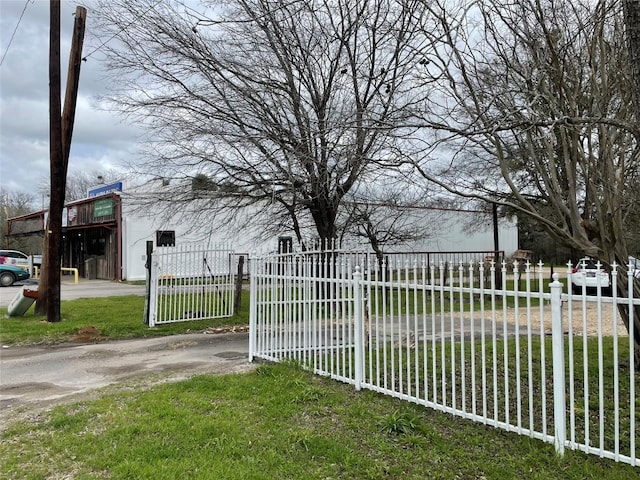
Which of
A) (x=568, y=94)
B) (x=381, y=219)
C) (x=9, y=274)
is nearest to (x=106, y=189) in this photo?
(x=9, y=274)

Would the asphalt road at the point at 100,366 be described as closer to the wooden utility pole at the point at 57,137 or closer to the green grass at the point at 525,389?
the green grass at the point at 525,389

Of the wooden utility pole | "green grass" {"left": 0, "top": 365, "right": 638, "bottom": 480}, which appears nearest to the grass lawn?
"green grass" {"left": 0, "top": 365, "right": 638, "bottom": 480}

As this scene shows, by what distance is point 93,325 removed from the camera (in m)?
9.94

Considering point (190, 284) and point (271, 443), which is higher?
point (190, 284)

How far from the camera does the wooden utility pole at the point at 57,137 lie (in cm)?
1042

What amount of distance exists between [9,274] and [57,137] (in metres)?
14.0

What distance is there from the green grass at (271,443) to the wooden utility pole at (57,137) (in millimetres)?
6535

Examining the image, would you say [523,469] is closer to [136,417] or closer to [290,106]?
[136,417]

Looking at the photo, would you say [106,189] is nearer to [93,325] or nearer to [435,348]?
[93,325]

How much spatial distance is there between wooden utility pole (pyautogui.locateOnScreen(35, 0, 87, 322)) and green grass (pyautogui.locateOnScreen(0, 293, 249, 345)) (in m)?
0.62

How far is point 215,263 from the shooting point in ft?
36.2

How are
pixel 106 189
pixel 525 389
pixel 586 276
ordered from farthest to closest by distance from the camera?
pixel 106 189 → pixel 525 389 → pixel 586 276

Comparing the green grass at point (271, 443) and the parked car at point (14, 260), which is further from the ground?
the parked car at point (14, 260)

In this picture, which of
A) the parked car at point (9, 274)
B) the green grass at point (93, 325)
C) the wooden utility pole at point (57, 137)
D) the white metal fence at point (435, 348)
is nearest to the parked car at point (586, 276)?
the white metal fence at point (435, 348)
